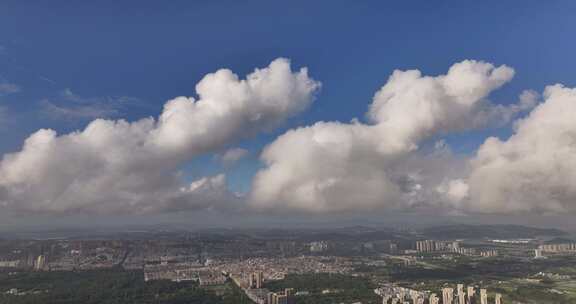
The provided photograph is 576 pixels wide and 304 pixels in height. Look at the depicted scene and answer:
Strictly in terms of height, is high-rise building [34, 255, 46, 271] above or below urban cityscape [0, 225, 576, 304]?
above

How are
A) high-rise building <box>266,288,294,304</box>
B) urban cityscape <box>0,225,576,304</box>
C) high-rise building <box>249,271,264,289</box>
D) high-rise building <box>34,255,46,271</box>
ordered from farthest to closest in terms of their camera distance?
high-rise building <box>34,255,46,271</box> → high-rise building <box>249,271,264,289</box> → urban cityscape <box>0,225,576,304</box> → high-rise building <box>266,288,294,304</box>

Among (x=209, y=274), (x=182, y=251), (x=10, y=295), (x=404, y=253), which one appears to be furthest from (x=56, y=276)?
(x=404, y=253)

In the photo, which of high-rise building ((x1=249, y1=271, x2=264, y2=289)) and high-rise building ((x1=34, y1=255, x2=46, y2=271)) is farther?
high-rise building ((x1=34, y1=255, x2=46, y2=271))

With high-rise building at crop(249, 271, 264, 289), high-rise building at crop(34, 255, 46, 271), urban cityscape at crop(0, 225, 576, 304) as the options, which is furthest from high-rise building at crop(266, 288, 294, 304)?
high-rise building at crop(34, 255, 46, 271)

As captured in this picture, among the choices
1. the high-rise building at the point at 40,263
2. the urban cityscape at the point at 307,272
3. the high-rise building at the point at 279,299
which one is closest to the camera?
the high-rise building at the point at 279,299

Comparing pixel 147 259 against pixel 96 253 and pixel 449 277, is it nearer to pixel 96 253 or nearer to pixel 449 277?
pixel 96 253

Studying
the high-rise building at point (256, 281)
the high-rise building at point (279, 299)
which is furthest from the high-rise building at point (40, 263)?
the high-rise building at point (279, 299)

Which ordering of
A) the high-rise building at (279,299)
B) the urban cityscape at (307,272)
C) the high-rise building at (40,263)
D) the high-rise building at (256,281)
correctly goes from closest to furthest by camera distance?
the high-rise building at (279,299) → the urban cityscape at (307,272) → the high-rise building at (256,281) → the high-rise building at (40,263)

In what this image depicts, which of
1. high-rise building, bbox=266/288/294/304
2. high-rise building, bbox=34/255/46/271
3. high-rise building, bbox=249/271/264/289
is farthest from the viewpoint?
high-rise building, bbox=34/255/46/271

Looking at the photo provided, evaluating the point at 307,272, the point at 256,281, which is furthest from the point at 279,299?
the point at 307,272

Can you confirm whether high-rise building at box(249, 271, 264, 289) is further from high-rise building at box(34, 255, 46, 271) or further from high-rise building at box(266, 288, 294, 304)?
high-rise building at box(34, 255, 46, 271)

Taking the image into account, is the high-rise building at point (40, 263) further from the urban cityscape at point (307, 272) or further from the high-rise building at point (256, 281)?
the high-rise building at point (256, 281)
